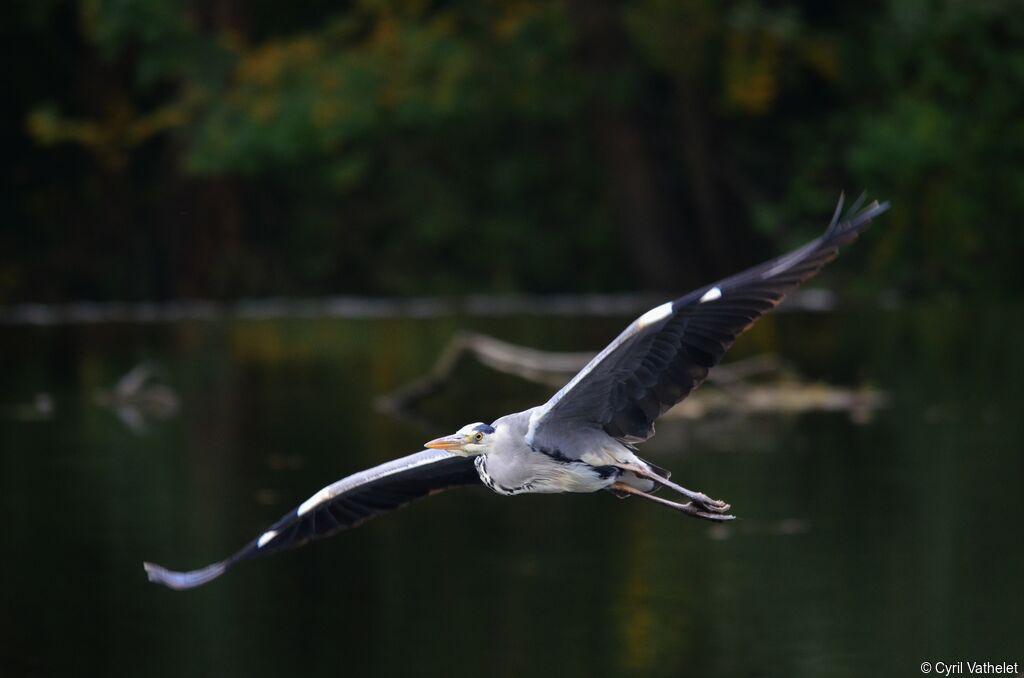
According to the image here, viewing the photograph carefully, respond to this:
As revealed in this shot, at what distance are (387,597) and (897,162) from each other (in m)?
20.1

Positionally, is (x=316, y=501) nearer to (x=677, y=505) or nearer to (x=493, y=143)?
(x=677, y=505)

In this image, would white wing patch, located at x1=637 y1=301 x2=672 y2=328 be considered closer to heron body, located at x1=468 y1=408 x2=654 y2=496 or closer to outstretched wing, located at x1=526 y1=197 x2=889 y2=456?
outstretched wing, located at x1=526 y1=197 x2=889 y2=456

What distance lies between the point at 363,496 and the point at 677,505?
139 cm

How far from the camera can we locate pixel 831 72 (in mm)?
32250

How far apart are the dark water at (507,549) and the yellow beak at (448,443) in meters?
2.21

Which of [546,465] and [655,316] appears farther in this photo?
[546,465]

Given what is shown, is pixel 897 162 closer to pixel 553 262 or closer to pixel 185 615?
pixel 553 262

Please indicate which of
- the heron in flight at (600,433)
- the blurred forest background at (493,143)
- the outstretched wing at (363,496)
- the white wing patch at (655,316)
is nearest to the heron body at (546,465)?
the heron in flight at (600,433)

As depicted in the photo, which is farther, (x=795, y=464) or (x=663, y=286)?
(x=663, y=286)

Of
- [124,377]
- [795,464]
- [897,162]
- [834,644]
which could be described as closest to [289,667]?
[834,644]

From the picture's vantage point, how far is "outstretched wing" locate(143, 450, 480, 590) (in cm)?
851

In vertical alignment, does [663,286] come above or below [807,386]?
above

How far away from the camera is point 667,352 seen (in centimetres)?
821

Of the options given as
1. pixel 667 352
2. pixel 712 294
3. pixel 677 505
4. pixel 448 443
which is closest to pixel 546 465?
pixel 448 443
